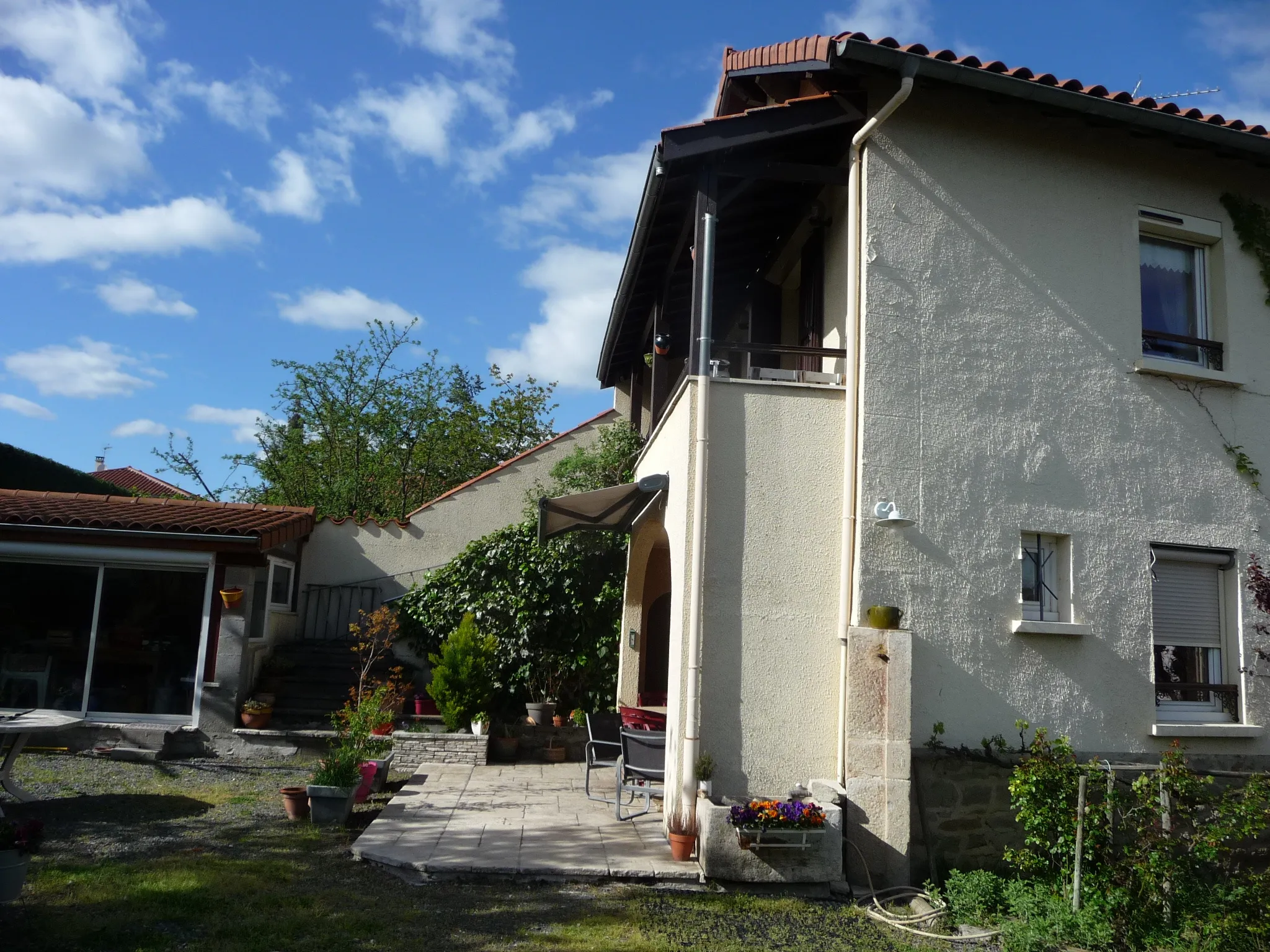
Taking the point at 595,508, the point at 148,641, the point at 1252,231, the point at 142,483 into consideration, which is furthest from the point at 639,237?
the point at 142,483

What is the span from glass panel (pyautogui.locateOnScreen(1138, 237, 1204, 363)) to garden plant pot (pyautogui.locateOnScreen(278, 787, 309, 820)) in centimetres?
982

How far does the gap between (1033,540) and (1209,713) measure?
2542 mm

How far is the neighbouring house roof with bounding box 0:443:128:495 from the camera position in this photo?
64.2 feet

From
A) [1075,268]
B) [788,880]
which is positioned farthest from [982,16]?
[788,880]

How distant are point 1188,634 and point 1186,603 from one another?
0.99ft

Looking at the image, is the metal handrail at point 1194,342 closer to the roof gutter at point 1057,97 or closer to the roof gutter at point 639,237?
the roof gutter at point 1057,97

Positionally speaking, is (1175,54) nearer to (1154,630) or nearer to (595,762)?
(1154,630)

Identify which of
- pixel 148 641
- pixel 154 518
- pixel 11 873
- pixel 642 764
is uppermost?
pixel 154 518

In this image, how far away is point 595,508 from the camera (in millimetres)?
11250

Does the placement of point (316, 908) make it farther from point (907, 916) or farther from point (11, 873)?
point (907, 916)

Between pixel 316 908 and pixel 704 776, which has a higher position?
pixel 704 776

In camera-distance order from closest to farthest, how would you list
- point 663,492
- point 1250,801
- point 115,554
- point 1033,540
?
1. point 1250,801
2. point 1033,540
3. point 663,492
4. point 115,554

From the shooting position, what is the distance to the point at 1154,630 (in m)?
9.27

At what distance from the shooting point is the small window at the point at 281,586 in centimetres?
1595
